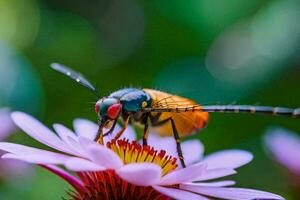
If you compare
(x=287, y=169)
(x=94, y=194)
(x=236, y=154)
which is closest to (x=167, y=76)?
(x=287, y=169)

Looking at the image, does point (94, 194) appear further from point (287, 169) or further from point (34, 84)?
point (34, 84)

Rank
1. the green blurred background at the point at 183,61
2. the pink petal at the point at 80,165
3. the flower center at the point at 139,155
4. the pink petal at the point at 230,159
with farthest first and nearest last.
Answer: the green blurred background at the point at 183,61
the pink petal at the point at 230,159
the flower center at the point at 139,155
the pink petal at the point at 80,165

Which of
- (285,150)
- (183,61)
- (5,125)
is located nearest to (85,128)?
(5,125)

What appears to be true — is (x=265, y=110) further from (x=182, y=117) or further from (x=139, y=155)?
(x=182, y=117)

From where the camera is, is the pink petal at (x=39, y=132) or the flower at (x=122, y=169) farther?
the pink petal at (x=39, y=132)

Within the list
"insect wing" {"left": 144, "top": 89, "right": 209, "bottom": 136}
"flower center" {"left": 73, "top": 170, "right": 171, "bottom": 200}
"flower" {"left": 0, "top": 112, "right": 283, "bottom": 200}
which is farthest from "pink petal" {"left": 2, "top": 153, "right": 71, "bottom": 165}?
"insect wing" {"left": 144, "top": 89, "right": 209, "bottom": 136}

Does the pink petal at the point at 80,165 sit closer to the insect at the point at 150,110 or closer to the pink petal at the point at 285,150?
the insect at the point at 150,110

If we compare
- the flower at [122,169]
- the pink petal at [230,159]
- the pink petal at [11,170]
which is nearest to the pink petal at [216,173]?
the flower at [122,169]

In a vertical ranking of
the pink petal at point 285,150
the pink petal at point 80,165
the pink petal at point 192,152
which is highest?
the pink petal at point 285,150
